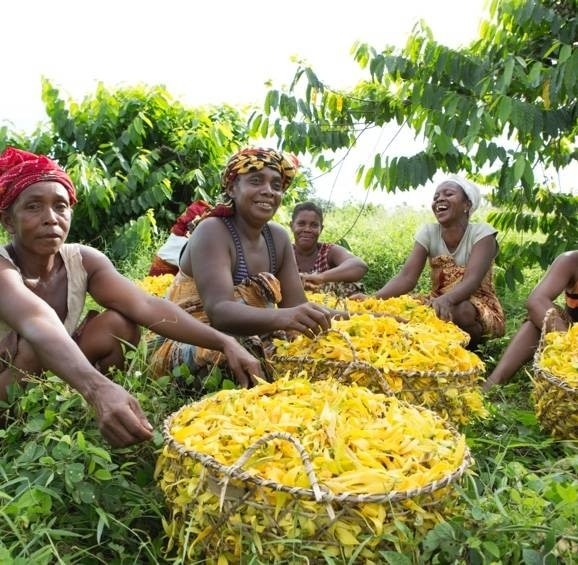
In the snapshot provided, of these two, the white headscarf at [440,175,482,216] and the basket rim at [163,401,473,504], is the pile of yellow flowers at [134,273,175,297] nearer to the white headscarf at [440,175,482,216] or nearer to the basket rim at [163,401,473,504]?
the white headscarf at [440,175,482,216]

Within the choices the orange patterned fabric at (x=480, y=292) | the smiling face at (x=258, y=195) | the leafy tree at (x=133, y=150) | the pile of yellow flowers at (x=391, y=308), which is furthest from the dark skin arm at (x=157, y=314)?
the leafy tree at (x=133, y=150)

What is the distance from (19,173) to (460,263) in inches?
125

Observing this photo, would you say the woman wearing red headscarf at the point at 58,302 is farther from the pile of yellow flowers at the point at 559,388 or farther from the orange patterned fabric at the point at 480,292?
the orange patterned fabric at the point at 480,292

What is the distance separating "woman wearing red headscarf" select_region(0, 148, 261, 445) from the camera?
82.3 inches

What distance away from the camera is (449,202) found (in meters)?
4.62

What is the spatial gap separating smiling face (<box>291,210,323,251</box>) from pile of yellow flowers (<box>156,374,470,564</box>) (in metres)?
3.46

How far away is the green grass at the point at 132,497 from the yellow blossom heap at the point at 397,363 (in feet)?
0.77

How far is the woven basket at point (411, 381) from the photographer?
232cm

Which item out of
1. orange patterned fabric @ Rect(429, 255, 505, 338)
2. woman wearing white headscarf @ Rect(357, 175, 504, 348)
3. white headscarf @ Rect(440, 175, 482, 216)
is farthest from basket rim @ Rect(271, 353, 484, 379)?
white headscarf @ Rect(440, 175, 482, 216)

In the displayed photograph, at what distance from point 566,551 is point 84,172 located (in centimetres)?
712

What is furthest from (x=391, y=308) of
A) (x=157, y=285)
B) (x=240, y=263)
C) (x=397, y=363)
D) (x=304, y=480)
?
(x=304, y=480)

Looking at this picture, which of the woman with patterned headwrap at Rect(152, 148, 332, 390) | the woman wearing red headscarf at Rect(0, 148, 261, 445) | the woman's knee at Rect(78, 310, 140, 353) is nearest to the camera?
the woman wearing red headscarf at Rect(0, 148, 261, 445)

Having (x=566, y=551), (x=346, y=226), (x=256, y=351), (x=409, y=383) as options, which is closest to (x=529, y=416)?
(x=409, y=383)

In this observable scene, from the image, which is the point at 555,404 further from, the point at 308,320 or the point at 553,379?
the point at 308,320
